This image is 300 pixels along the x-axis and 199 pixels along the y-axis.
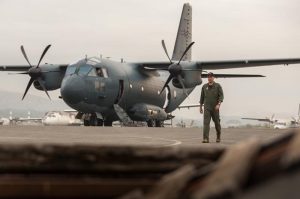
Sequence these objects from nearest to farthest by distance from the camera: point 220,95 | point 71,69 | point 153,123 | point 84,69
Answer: point 220,95, point 84,69, point 71,69, point 153,123

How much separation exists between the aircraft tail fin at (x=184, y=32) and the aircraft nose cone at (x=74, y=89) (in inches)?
581

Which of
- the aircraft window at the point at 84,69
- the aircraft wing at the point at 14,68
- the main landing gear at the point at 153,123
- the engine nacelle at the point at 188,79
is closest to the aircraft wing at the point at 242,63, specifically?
the engine nacelle at the point at 188,79

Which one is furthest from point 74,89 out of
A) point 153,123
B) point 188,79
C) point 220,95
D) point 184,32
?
point 184,32

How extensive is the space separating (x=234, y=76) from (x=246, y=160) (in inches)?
1258

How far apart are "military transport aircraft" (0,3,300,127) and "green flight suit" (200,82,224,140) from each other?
47.2ft

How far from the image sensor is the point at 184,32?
139 ft

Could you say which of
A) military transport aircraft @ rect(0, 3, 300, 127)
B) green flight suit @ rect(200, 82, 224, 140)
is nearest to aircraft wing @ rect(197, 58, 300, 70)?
military transport aircraft @ rect(0, 3, 300, 127)

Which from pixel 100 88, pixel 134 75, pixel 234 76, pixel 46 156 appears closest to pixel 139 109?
pixel 134 75

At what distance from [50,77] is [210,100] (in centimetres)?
1990

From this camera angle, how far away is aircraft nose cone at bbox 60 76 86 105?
27.9 m

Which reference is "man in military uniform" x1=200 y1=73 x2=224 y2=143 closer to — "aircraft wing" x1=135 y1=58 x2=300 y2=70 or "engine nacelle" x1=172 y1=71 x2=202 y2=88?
"engine nacelle" x1=172 y1=71 x2=202 y2=88

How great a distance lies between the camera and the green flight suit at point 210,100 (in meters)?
14.4

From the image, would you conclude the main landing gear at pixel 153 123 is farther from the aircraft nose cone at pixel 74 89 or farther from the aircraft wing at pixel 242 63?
the aircraft nose cone at pixel 74 89

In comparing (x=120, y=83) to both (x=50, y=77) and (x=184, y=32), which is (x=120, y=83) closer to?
(x=50, y=77)
